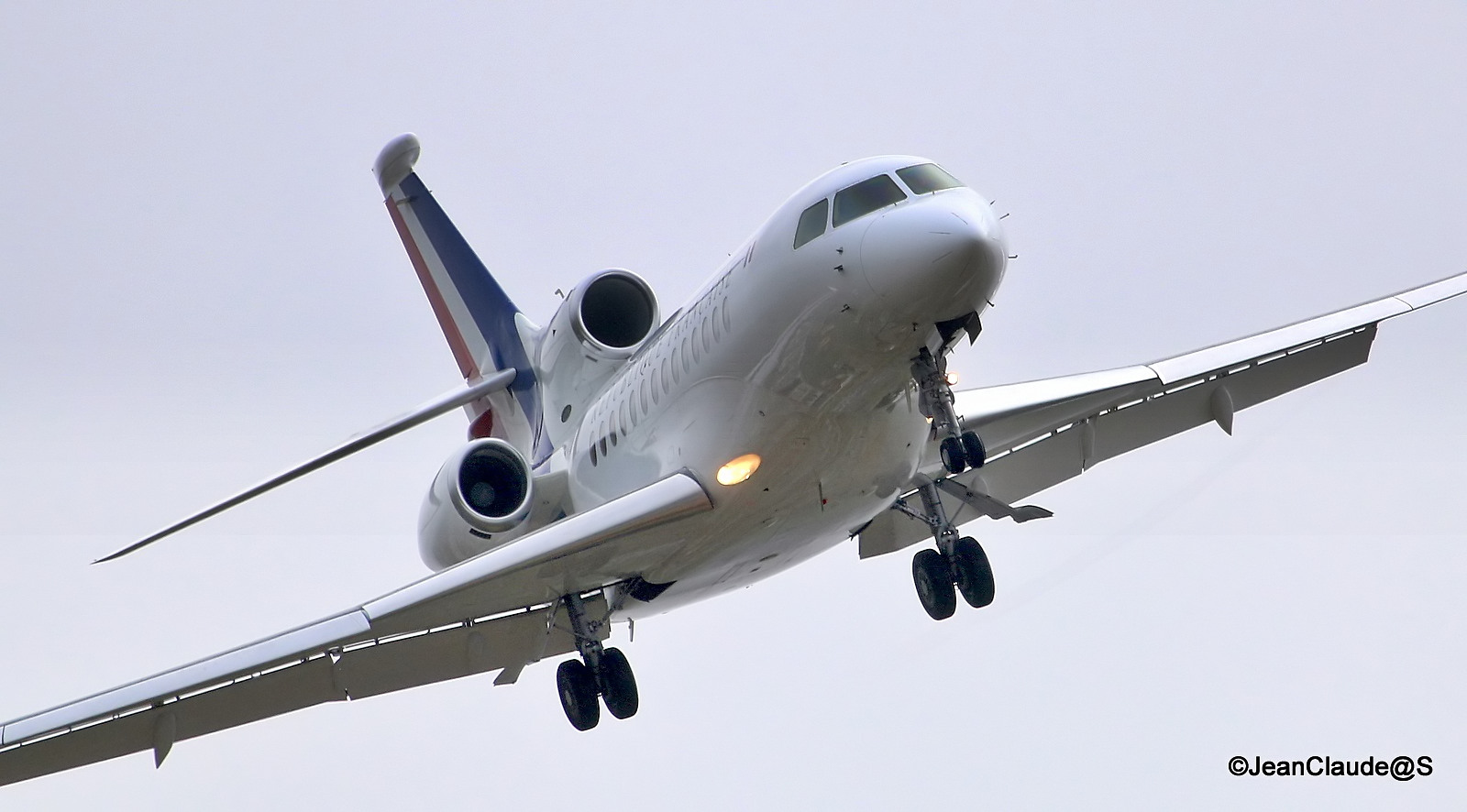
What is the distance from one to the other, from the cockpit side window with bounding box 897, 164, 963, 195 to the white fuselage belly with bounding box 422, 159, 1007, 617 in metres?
0.15

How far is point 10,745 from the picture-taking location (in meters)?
14.3

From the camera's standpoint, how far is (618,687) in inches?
643

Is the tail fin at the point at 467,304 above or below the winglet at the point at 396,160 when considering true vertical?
below

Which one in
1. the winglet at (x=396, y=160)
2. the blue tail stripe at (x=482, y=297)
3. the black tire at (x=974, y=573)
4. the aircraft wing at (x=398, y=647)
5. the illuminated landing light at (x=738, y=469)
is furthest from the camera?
the winglet at (x=396, y=160)

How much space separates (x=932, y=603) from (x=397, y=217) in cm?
1209

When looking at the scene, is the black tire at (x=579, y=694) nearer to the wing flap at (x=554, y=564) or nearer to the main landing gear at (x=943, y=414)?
the wing flap at (x=554, y=564)

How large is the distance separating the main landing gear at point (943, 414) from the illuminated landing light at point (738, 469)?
1.52 meters

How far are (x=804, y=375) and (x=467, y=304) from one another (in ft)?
35.8

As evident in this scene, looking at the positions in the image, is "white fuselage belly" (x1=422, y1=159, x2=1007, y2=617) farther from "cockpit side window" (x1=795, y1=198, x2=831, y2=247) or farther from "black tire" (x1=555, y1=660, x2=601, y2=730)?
"black tire" (x1=555, y1=660, x2=601, y2=730)

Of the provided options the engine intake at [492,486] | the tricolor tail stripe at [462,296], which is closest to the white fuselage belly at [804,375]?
the engine intake at [492,486]

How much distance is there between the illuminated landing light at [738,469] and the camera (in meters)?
13.6

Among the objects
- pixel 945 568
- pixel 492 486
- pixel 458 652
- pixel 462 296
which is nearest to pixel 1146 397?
pixel 945 568

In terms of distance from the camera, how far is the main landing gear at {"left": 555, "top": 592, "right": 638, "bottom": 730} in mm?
16359

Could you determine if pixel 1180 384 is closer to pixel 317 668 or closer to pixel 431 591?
pixel 431 591
